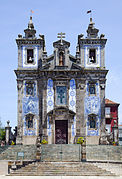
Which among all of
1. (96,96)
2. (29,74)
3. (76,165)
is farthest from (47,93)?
(76,165)

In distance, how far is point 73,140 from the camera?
108 feet

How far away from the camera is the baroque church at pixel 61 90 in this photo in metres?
33.2

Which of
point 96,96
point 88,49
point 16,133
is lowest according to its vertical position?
point 16,133

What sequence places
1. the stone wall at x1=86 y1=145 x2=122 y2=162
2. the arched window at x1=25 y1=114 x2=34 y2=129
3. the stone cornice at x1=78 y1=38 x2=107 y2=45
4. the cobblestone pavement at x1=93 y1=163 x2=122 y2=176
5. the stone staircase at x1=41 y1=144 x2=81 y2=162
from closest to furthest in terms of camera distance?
the cobblestone pavement at x1=93 y1=163 x2=122 y2=176 < the stone staircase at x1=41 y1=144 x2=81 y2=162 < the stone wall at x1=86 y1=145 x2=122 y2=162 < the arched window at x1=25 y1=114 x2=34 y2=129 < the stone cornice at x1=78 y1=38 x2=107 y2=45

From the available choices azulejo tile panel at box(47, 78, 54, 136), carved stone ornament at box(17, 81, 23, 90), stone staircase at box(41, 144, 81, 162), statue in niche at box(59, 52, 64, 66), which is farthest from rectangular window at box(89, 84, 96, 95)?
stone staircase at box(41, 144, 81, 162)

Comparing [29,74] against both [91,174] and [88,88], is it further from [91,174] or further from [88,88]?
[91,174]

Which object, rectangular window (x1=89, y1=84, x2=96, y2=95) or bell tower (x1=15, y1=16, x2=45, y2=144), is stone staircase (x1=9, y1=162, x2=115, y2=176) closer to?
bell tower (x1=15, y1=16, x2=45, y2=144)

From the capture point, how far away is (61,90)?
3397 centimetres

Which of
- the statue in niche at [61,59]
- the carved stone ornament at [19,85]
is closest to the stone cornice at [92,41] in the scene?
the statue in niche at [61,59]

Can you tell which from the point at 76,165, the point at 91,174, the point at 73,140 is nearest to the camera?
the point at 91,174

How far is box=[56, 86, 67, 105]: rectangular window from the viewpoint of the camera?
33719mm

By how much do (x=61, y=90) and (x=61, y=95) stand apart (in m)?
0.53

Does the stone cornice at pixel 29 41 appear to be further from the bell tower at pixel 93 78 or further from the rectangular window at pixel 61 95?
the rectangular window at pixel 61 95

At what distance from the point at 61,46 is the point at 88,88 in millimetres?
5338
